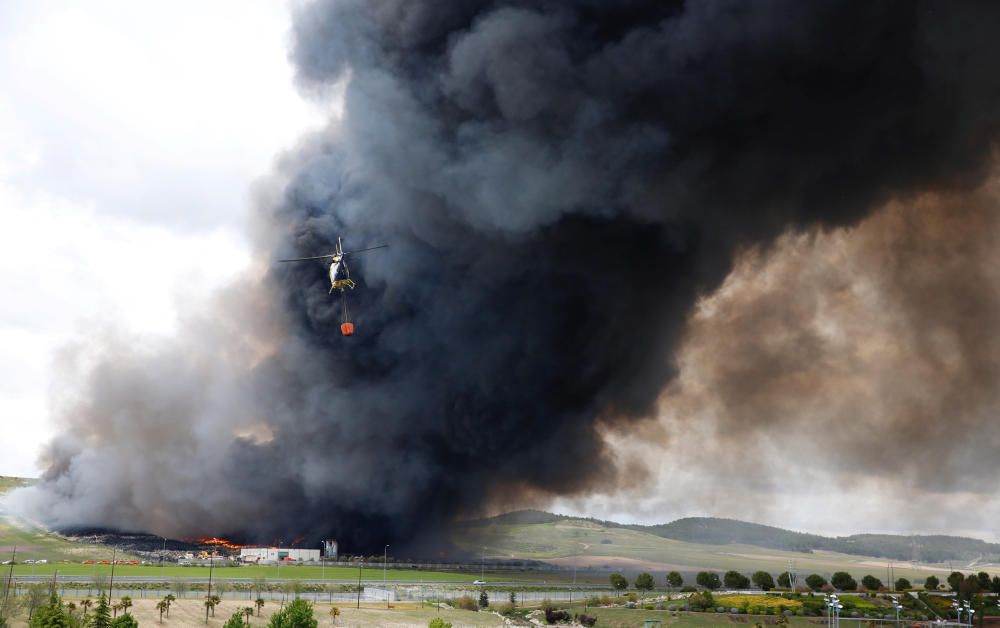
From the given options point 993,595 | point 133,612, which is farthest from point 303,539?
point 993,595

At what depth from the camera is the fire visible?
14700 centimetres

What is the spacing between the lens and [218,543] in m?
148

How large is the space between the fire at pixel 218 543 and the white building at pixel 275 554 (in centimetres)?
691

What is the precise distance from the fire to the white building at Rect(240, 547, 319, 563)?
6.91 m

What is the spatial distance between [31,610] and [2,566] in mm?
58045

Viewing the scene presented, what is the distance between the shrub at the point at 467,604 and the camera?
9325cm

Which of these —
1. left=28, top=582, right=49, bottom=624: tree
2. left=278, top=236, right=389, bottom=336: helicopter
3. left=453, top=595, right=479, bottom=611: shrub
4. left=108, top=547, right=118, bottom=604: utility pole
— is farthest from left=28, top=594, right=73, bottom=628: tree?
left=278, top=236, right=389, bottom=336: helicopter

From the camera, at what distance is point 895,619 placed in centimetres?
8462

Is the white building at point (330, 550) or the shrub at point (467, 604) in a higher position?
the white building at point (330, 550)

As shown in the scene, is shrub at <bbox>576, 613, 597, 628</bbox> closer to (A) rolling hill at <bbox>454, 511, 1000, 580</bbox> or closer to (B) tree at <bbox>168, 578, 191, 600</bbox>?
(B) tree at <bbox>168, 578, 191, 600</bbox>

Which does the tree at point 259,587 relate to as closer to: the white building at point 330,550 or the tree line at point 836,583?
the tree line at point 836,583

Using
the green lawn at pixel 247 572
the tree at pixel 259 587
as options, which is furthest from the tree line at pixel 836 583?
the tree at pixel 259 587

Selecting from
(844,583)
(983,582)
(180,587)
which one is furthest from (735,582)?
(180,587)

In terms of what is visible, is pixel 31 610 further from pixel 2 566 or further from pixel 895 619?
pixel 895 619
